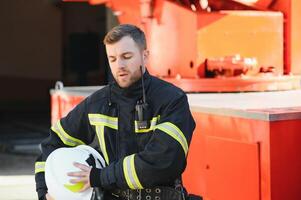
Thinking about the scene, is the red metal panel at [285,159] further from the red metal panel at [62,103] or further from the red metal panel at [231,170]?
the red metal panel at [62,103]

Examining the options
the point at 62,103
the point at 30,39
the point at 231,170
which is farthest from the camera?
the point at 30,39

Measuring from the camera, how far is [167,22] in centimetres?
500

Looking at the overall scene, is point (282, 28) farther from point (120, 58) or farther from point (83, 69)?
point (83, 69)

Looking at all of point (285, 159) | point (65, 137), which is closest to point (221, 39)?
point (285, 159)

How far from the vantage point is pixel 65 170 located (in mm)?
2209

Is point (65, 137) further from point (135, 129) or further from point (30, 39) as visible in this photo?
point (30, 39)

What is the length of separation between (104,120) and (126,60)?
25 centimetres

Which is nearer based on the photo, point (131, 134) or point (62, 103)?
point (131, 134)

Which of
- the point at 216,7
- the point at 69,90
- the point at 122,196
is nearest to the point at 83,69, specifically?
the point at 69,90

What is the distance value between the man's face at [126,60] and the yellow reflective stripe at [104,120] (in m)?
0.14

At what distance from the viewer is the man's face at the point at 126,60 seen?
84.2 inches

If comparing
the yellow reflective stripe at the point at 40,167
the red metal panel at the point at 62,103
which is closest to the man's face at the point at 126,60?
the yellow reflective stripe at the point at 40,167

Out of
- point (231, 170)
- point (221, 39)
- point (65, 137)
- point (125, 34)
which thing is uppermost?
point (221, 39)

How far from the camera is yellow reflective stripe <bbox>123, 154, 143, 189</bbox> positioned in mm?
2064
